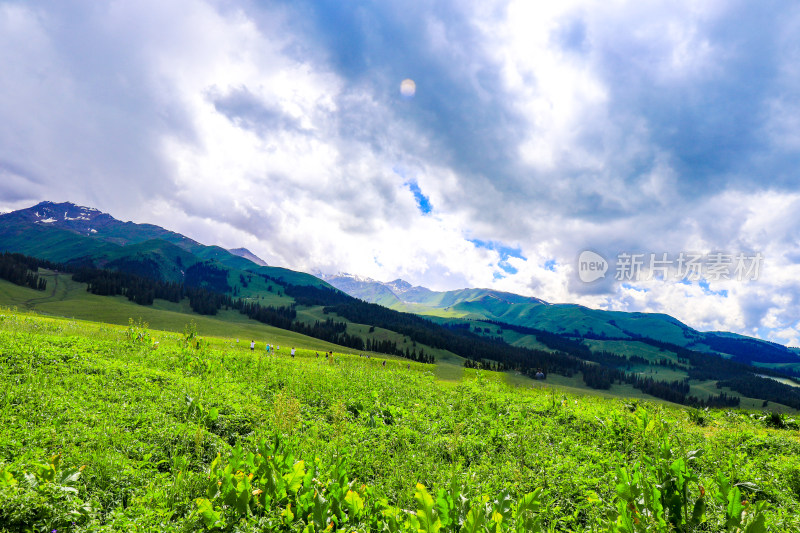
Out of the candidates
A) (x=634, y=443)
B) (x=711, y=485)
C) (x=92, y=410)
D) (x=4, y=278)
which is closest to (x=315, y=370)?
(x=92, y=410)

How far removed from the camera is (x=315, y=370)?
18203mm

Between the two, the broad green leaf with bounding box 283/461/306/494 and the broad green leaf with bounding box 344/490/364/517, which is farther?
the broad green leaf with bounding box 283/461/306/494

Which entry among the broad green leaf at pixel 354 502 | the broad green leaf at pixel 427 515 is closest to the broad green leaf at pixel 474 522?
the broad green leaf at pixel 427 515

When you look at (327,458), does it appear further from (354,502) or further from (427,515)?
(427,515)

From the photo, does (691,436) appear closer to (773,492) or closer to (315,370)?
(773,492)

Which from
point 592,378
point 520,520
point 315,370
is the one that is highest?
point 520,520

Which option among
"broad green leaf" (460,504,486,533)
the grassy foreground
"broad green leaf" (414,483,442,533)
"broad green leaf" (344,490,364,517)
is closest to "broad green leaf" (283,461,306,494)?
the grassy foreground

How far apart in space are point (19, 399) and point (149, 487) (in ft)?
18.1

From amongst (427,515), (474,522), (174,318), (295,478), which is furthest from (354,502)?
(174,318)

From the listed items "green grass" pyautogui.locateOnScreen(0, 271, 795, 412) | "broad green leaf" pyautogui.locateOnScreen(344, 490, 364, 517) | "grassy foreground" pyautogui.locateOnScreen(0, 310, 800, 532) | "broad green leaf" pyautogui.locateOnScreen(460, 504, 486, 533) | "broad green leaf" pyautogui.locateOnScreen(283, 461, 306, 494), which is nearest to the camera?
"broad green leaf" pyautogui.locateOnScreen(460, 504, 486, 533)

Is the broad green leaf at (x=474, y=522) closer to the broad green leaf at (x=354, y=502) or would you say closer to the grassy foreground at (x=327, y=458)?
the grassy foreground at (x=327, y=458)

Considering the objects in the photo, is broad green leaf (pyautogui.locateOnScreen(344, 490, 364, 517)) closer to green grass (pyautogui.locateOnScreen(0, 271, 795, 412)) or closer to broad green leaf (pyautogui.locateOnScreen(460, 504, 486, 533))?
broad green leaf (pyautogui.locateOnScreen(460, 504, 486, 533))

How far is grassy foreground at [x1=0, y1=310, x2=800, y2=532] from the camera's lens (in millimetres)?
5387

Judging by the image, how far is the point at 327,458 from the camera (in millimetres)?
8344
